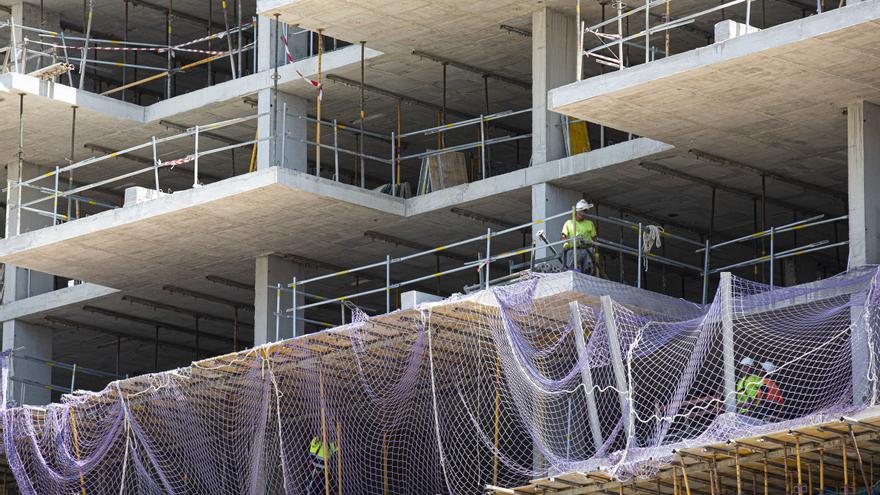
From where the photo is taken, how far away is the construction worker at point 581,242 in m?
30.8

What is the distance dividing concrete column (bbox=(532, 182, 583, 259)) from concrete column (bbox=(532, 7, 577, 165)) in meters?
0.51

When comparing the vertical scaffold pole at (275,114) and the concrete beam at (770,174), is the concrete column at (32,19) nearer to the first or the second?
the vertical scaffold pole at (275,114)

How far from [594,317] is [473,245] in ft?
30.3

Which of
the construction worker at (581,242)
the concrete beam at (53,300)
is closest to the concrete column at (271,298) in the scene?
the concrete beam at (53,300)

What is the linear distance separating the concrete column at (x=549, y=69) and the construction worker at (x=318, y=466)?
5.75m

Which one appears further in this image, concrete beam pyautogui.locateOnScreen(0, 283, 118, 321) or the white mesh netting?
concrete beam pyautogui.locateOnScreen(0, 283, 118, 321)

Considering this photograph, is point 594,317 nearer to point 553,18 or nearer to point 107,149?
point 553,18

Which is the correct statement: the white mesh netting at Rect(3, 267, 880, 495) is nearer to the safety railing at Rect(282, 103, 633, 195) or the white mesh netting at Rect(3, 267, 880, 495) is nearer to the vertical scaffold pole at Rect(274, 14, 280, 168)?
the safety railing at Rect(282, 103, 633, 195)

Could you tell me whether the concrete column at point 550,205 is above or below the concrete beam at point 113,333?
above

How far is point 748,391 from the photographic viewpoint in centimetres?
2758

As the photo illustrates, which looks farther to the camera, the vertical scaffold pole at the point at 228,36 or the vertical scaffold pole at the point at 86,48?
the vertical scaffold pole at the point at 86,48

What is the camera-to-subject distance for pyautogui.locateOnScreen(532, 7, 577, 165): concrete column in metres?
34.2

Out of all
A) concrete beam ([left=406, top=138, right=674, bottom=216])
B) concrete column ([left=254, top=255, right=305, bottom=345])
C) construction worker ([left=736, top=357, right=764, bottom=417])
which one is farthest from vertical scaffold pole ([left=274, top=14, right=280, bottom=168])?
construction worker ([left=736, top=357, right=764, bottom=417])

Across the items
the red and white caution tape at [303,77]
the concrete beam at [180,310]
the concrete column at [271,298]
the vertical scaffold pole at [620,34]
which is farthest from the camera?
the concrete beam at [180,310]
